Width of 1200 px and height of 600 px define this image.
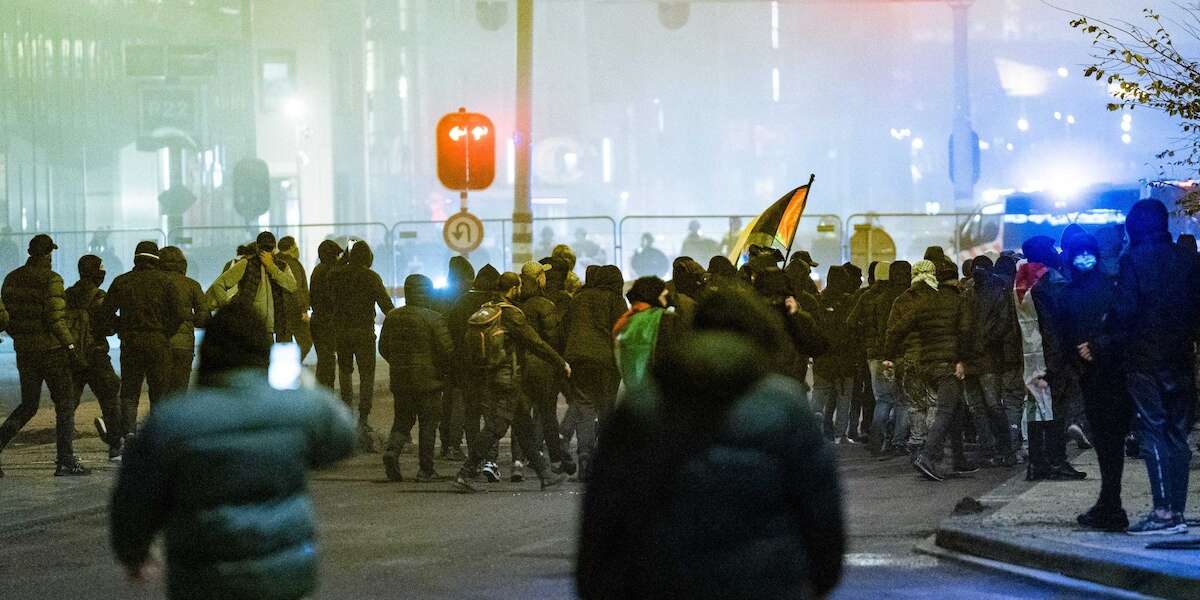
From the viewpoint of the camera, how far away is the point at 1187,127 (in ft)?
37.2

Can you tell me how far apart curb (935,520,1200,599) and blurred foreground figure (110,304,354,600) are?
Answer: 4561 mm

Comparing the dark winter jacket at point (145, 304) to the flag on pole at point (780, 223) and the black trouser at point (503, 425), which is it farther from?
the flag on pole at point (780, 223)

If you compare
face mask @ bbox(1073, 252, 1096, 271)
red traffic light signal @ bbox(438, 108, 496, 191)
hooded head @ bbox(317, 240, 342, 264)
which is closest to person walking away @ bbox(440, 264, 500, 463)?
hooded head @ bbox(317, 240, 342, 264)

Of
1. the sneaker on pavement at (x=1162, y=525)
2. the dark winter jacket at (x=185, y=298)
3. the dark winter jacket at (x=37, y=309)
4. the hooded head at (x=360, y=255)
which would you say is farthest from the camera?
the hooded head at (x=360, y=255)

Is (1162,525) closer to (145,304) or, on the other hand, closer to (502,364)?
(502,364)

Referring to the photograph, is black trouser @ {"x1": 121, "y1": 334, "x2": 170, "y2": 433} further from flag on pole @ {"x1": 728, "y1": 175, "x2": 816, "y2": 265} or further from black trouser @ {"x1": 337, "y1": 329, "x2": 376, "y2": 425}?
flag on pole @ {"x1": 728, "y1": 175, "x2": 816, "y2": 265}

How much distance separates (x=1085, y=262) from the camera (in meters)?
10.1

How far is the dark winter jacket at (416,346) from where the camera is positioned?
1226cm

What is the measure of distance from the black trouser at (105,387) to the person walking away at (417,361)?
240 centimetres

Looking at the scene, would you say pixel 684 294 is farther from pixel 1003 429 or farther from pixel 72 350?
pixel 72 350

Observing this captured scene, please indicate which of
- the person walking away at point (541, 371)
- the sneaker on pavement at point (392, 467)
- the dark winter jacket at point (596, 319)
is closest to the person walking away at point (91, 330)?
the sneaker on pavement at point (392, 467)

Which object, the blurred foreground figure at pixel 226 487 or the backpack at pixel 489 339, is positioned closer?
the blurred foreground figure at pixel 226 487

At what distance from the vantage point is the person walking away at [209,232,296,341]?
45.9 feet

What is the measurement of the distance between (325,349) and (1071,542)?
26.1 feet
